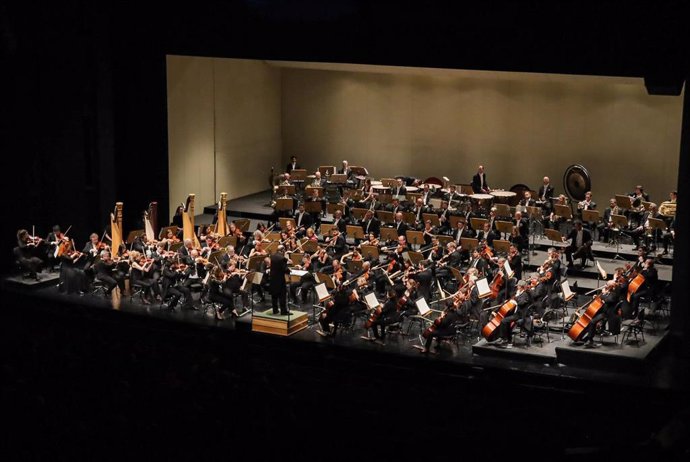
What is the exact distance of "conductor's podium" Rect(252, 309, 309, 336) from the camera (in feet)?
45.1

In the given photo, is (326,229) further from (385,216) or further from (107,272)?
(107,272)

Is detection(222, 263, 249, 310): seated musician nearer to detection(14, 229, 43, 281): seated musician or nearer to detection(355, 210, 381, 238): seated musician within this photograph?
detection(355, 210, 381, 238): seated musician

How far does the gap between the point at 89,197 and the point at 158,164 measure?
1421 mm

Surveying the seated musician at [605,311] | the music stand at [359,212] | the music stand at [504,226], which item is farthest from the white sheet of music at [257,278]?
the seated musician at [605,311]

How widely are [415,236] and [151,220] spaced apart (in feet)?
15.7

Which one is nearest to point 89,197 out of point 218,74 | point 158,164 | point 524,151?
point 158,164

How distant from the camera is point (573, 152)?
64.8ft

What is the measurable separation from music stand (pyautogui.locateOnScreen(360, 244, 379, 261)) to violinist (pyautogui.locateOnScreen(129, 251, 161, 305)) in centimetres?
316

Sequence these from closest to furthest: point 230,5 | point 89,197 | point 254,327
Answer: point 254,327, point 230,5, point 89,197

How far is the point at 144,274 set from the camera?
1503 centimetres

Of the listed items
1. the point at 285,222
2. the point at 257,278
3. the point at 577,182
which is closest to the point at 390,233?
the point at 285,222

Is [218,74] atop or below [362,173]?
atop

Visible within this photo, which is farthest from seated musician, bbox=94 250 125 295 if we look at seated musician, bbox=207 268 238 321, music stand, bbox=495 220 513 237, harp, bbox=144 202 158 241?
music stand, bbox=495 220 513 237

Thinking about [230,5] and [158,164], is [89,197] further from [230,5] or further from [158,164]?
[230,5]
